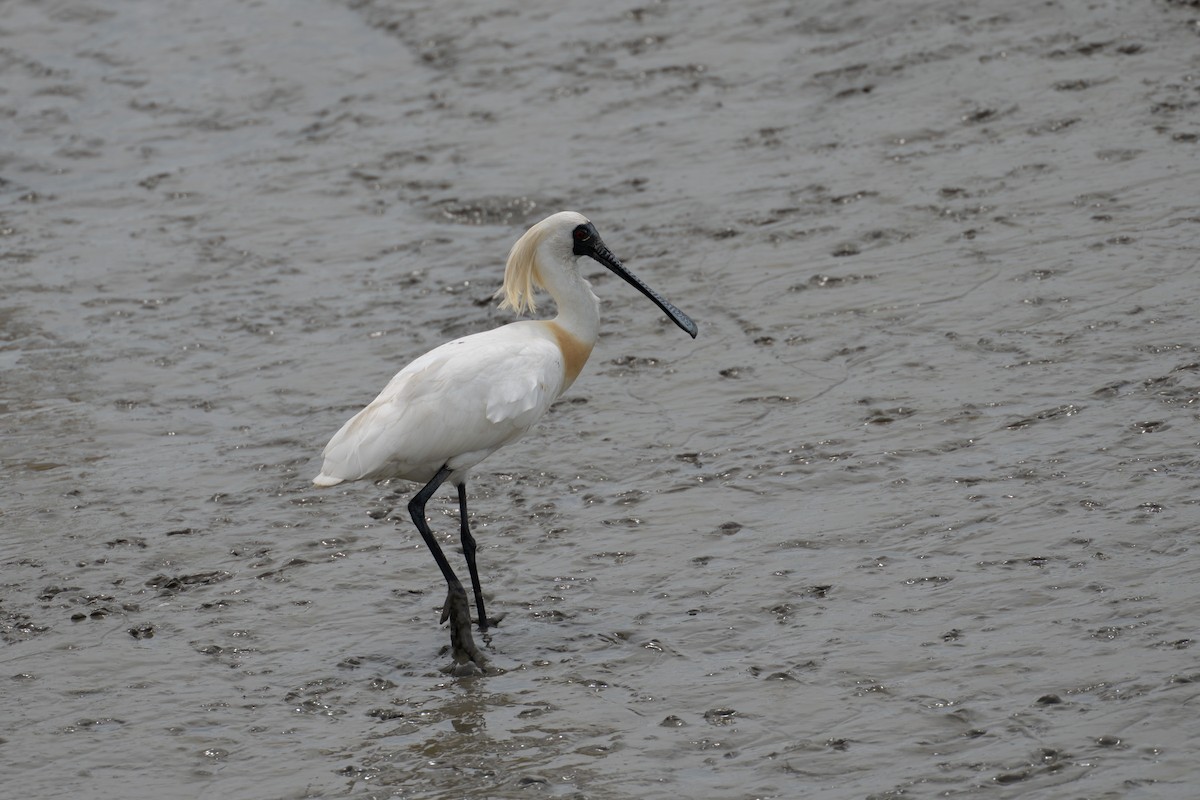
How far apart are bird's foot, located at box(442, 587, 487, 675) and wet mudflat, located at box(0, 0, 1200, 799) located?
4.3 inches

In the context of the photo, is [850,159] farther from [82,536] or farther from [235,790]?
[235,790]

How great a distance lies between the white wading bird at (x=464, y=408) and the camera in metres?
6.83

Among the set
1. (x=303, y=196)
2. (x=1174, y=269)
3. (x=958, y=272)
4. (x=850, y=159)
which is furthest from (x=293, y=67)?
(x=1174, y=269)

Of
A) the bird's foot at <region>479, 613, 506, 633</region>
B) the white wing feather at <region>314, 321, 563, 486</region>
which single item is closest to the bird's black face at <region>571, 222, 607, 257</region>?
the white wing feather at <region>314, 321, 563, 486</region>

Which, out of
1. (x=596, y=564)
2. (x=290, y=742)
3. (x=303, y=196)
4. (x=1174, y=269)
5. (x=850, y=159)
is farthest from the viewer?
(x=303, y=196)

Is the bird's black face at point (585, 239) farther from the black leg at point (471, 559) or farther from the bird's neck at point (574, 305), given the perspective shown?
the black leg at point (471, 559)

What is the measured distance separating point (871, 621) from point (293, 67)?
33.7ft

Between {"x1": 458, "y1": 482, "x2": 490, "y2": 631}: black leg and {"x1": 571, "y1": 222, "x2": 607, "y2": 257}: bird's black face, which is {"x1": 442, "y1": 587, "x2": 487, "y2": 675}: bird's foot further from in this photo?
{"x1": 571, "y1": 222, "x2": 607, "y2": 257}: bird's black face

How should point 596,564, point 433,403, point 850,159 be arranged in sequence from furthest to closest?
point 850,159
point 596,564
point 433,403

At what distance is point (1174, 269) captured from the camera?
9.23 m

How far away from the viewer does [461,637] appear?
6.68m

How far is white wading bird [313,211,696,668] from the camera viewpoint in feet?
22.4

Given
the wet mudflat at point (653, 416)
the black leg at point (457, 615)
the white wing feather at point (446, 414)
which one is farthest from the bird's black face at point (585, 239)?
the black leg at point (457, 615)

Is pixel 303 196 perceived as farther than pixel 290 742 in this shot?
Yes
